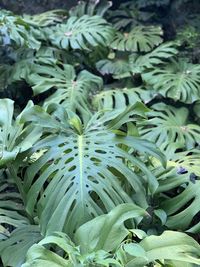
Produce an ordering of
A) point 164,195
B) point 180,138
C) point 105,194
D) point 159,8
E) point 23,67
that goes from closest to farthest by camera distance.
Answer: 1. point 105,194
2. point 164,195
3. point 180,138
4. point 23,67
5. point 159,8

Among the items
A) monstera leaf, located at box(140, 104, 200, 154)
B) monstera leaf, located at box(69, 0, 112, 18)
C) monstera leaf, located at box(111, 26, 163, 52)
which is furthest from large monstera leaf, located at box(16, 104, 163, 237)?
monstera leaf, located at box(69, 0, 112, 18)

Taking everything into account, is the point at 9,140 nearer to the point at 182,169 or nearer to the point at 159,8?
the point at 182,169

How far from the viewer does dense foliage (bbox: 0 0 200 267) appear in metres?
1.28

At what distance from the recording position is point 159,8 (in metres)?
3.69

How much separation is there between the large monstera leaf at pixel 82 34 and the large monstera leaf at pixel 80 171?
4.41ft

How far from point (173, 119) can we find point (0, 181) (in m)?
1.08

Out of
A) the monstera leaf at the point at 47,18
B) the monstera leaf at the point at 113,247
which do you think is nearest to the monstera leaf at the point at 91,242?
the monstera leaf at the point at 113,247

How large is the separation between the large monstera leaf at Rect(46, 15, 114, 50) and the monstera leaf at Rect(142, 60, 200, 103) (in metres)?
0.41

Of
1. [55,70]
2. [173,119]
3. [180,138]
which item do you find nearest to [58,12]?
[55,70]

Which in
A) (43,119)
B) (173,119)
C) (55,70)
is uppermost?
(43,119)

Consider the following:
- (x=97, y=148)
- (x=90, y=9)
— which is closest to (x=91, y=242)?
(x=97, y=148)

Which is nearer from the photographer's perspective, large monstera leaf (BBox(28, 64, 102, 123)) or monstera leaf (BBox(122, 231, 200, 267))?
monstera leaf (BBox(122, 231, 200, 267))

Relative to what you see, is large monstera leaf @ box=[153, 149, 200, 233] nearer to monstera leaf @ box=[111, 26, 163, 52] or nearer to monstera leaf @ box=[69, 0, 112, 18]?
monstera leaf @ box=[111, 26, 163, 52]

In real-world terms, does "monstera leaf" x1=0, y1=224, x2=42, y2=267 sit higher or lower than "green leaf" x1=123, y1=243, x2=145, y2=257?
lower
